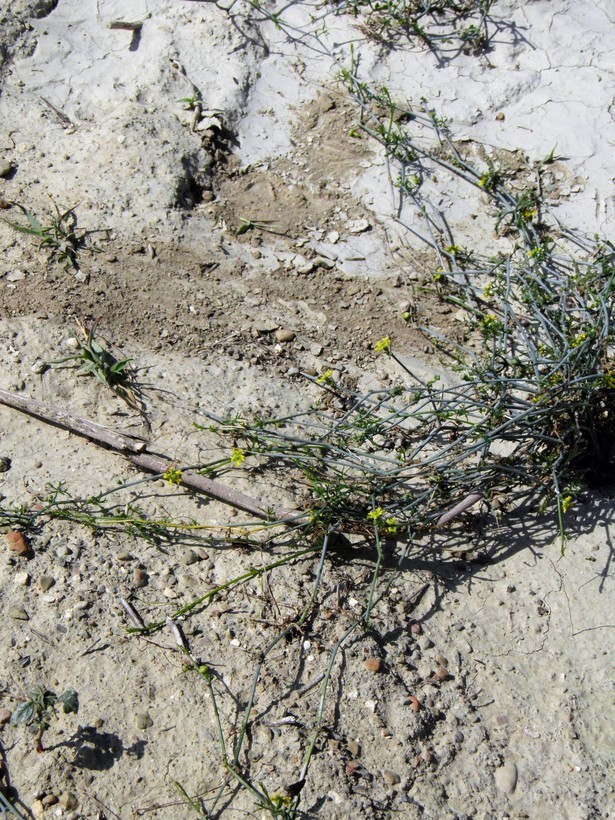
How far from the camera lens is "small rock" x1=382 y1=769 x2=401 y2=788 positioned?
2340 mm

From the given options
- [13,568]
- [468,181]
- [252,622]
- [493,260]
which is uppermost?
[468,181]

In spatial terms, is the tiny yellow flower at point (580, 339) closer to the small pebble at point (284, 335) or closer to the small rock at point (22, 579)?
the small pebble at point (284, 335)

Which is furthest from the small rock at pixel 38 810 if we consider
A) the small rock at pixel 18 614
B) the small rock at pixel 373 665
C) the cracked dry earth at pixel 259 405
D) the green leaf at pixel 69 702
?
the small rock at pixel 373 665

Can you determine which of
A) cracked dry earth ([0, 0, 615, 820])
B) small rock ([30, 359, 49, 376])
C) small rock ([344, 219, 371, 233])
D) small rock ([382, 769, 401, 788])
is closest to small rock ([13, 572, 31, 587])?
cracked dry earth ([0, 0, 615, 820])

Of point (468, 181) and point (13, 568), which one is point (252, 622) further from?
point (468, 181)

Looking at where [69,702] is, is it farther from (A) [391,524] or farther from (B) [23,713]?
(A) [391,524]

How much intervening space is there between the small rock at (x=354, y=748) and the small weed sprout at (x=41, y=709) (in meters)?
0.86

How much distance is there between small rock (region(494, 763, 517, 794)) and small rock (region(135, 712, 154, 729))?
111 cm

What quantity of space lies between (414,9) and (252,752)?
3.72 m

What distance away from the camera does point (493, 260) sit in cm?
337

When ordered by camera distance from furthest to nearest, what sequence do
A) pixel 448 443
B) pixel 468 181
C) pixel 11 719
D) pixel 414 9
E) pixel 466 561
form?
pixel 414 9 → pixel 468 181 → pixel 448 443 → pixel 466 561 → pixel 11 719

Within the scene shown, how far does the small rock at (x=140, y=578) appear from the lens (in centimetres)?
263

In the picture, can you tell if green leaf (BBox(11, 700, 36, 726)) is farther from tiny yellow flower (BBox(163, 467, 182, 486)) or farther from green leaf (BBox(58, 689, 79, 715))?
tiny yellow flower (BBox(163, 467, 182, 486))

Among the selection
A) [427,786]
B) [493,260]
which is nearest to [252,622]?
[427,786]
